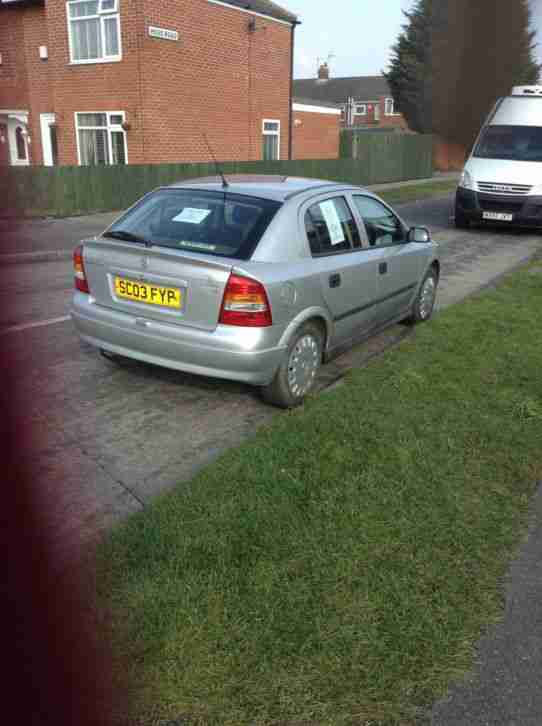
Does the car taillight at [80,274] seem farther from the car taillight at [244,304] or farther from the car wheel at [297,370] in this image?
the car wheel at [297,370]

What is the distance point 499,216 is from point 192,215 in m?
10.9

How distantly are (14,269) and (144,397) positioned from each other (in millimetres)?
4527

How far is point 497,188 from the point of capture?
13.6m

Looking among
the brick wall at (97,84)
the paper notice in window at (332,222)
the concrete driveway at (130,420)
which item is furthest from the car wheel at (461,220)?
the paper notice in window at (332,222)

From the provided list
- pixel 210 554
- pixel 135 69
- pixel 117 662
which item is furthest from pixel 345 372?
pixel 135 69

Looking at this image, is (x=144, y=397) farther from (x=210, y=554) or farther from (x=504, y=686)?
(x=504, y=686)

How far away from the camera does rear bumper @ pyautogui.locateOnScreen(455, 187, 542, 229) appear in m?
13.5

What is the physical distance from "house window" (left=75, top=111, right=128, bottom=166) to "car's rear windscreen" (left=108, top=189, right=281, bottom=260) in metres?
14.2

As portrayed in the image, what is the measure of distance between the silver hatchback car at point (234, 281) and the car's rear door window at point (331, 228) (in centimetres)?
1

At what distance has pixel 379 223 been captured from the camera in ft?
19.7

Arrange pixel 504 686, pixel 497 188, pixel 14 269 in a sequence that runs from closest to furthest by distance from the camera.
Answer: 1. pixel 14 269
2. pixel 504 686
3. pixel 497 188

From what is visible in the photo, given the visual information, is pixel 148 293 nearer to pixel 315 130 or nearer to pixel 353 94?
pixel 315 130

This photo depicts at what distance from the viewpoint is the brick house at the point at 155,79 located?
17.1m

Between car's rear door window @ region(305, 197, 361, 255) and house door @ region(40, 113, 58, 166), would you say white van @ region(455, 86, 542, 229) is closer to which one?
car's rear door window @ region(305, 197, 361, 255)
